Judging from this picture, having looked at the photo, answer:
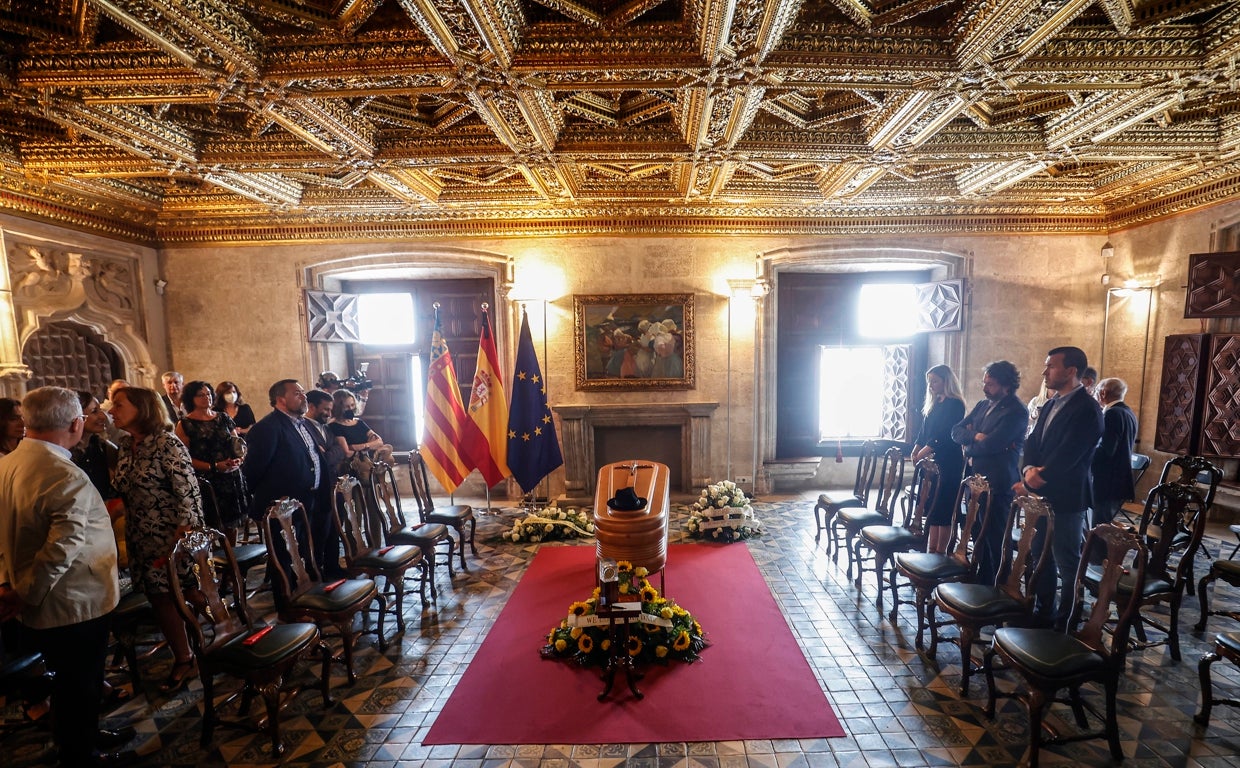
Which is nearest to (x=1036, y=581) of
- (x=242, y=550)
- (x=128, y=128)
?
(x=242, y=550)

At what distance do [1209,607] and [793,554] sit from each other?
3283 mm

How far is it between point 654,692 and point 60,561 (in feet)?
10.5

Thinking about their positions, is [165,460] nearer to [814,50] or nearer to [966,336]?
[814,50]

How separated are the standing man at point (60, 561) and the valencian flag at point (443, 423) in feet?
12.1

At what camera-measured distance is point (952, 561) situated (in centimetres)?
389

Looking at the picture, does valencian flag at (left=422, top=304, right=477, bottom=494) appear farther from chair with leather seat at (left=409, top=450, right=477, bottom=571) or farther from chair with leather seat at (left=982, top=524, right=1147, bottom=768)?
chair with leather seat at (left=982, top=524, right=1147, bottom=768)

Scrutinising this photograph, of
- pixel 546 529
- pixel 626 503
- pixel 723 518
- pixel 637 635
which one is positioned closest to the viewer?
pixel 637 635

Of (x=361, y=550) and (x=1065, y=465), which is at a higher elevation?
(x=1065, y=465)

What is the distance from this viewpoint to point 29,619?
2.43 m

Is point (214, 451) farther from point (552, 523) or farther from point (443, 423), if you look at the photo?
point (552, 523)

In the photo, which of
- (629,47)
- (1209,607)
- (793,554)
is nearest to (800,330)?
(793,554)

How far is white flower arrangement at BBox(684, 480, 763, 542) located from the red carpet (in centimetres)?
138

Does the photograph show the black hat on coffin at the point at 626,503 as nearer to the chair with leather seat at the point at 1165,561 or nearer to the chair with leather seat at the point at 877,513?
the chair with leather seat at the point at 877,513

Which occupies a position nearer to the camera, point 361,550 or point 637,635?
point 637,635
